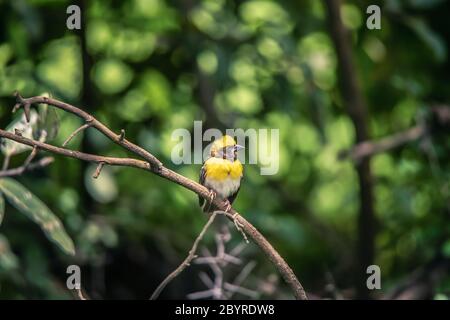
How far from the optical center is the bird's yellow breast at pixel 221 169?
369 centimetres

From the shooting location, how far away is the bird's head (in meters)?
3.73

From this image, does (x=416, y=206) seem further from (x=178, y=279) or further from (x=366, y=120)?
(x=178, y=279)

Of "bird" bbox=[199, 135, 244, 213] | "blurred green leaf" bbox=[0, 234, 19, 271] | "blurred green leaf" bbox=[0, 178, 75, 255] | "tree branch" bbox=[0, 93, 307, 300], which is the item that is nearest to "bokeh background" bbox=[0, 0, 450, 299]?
"blurred green leaf" bbox=[0, 234, 19, 271]

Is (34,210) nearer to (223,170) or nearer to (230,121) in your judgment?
(223,170)

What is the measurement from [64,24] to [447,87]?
226cm

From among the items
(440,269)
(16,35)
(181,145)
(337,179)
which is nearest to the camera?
(440,269)

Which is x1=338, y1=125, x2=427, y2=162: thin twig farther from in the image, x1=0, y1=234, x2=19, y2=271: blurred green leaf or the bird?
x1=0, y1=234, x2=19, y2=271: blurred green leaf

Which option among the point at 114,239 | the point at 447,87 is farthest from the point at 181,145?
the point at 447,87

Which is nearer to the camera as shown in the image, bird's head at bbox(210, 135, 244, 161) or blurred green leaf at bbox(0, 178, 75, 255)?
blurred green leaf at bbox(0, 178, 75, 255)

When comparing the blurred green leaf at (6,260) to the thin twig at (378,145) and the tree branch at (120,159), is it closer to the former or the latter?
the tree branch at (120,159)

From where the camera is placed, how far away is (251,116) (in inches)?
182

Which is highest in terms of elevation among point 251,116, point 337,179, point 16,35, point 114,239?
point 16,35

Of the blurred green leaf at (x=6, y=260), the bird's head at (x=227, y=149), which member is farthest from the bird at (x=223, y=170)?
the blurred green leaf at (x=6, y=260)

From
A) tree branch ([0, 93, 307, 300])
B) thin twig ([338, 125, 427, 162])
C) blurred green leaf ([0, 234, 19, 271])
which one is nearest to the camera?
tree branch ([0, 93, 307, 300])
